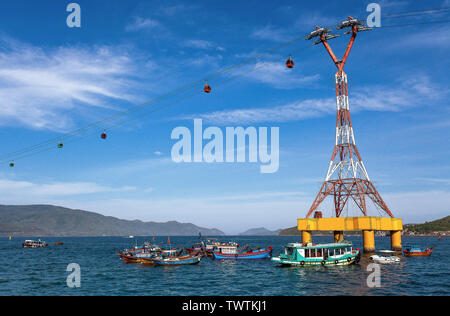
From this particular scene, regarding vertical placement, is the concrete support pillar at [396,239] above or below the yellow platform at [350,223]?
below

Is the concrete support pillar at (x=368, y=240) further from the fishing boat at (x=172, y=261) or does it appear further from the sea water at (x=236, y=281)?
the fishing boat at (x=172, y=261)

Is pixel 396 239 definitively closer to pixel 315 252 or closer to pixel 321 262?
pixel 321 262

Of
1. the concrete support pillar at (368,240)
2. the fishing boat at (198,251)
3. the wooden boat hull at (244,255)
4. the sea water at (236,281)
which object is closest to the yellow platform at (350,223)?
the concrete support pillar at (368,240)

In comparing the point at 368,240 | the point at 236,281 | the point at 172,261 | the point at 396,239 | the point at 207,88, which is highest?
the point at 207,88

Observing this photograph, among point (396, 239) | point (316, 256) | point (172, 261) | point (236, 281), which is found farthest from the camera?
point (396, 239)

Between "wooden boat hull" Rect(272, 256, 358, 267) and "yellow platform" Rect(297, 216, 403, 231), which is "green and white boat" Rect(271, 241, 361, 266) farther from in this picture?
"yellow platform" Rect(297, 216, 403, 231)

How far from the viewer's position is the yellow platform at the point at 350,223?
226 ft

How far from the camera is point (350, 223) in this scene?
69625 mm

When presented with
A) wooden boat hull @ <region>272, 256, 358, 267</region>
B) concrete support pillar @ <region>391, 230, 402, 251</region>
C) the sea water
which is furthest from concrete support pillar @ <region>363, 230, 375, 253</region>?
wooden boat hull @ <region>272, 256, 358, 267</region>

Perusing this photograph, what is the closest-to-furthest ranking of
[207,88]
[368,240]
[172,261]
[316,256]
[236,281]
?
[207,88], [236,281], [316,256], [172,261], [368,240]

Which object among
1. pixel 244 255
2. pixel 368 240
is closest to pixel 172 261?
pixel 244 255

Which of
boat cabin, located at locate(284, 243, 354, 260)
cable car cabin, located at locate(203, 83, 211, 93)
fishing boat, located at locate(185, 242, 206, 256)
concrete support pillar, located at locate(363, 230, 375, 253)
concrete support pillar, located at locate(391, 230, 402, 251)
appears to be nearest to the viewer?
cable car cabin, located at locate(203, 83, 211, 93)

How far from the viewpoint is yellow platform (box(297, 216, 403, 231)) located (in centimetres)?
6894
